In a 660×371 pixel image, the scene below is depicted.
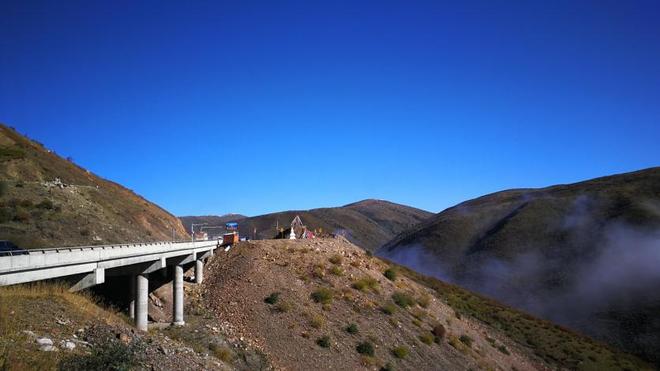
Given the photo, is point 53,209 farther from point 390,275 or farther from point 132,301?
point 390,275

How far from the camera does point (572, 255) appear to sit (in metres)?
92.2

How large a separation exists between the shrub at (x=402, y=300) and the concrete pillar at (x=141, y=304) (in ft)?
67.3

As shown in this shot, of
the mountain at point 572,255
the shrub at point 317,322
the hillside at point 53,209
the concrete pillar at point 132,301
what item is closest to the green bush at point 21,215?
the hillside at point 53,209

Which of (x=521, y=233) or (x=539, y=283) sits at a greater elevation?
(x=521, y=233)

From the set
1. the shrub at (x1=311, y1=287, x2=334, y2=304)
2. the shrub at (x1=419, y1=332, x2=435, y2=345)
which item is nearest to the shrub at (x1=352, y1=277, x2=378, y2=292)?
the shrub at (x1=311, y1=287, x2=334, y2=304)

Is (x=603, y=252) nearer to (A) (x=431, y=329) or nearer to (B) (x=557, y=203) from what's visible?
(B) (x=557, y=203)

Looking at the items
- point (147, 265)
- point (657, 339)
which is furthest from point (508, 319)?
point (147, 265)

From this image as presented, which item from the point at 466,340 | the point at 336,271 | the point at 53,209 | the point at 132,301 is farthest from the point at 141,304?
the point at 53,209

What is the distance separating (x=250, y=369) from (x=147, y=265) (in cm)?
811

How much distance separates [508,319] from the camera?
182 ft

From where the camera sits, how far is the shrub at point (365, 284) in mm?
38125

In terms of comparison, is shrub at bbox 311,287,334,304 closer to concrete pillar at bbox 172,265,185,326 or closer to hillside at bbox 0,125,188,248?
concrete pillar at bbox 172,265,185,326

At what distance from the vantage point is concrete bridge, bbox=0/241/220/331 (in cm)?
1573

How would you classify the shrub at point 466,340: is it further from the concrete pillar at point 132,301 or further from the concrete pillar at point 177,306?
the concrete pillar at point 132,301
